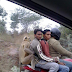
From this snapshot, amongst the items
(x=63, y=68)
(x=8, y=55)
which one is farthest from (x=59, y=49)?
(x=8, y=55)

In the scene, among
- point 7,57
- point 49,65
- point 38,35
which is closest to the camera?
point 49,65

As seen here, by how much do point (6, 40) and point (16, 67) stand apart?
74 cm

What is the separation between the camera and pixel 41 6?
1.30 metres

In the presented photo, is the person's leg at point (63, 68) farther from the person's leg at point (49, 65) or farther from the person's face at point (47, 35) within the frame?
the person's face at point (47, 35)

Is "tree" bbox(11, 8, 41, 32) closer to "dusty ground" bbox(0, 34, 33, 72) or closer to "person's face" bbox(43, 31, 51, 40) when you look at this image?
"dusty ground" bbox(0, 34, 33, 72)

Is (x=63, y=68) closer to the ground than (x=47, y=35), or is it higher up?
closer to the ground

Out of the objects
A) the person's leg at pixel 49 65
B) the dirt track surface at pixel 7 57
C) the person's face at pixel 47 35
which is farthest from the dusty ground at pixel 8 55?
the person's leg at pixel 49 65

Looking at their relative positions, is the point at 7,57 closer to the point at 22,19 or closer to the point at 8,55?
the point at 8,55

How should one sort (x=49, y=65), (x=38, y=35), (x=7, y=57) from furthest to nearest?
(x=7, y=57) → (x=38, y=35) → (x=49, y=65)

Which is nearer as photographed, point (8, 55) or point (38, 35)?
point (38, 35)

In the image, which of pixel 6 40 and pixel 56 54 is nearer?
pixel 56 54

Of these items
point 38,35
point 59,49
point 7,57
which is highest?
point 38,35

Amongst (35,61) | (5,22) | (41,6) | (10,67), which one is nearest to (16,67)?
(10,67)

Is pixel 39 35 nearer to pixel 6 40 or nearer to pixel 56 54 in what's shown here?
pixel 56 54
